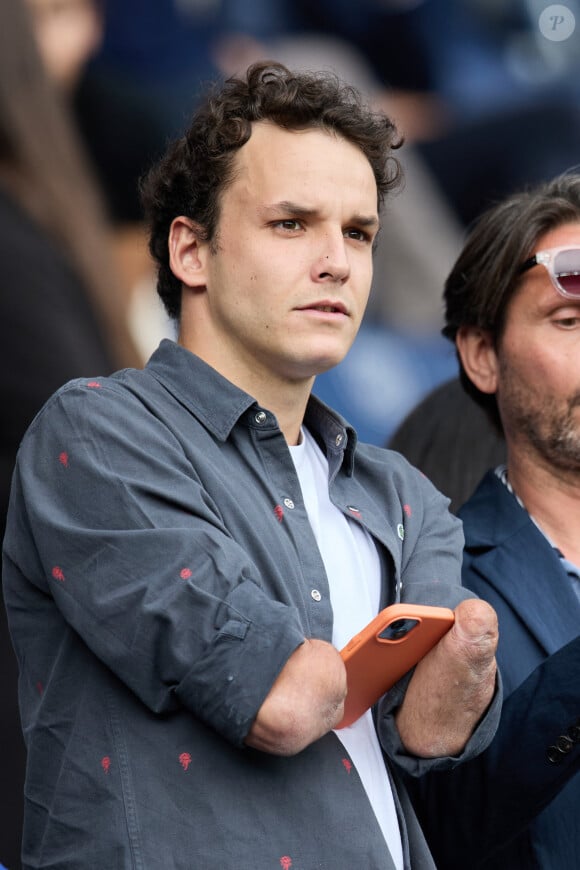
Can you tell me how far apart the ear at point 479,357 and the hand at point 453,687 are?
98 centimetres

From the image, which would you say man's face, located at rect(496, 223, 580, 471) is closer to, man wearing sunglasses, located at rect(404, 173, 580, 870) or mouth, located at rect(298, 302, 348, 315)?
man wearing sunglasses, located at rect(404, 173, 580, 870)

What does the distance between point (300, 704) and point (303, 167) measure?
0.76 meters

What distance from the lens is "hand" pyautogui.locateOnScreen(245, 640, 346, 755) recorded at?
5.22ft

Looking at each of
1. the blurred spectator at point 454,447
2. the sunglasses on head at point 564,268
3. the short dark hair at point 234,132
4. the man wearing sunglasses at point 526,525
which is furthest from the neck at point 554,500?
the short dark hair at point 234,132

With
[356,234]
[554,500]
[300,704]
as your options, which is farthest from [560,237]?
[300,704]

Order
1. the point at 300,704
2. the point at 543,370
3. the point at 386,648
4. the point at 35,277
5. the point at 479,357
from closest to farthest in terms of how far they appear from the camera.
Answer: the point at 300,704, the point at 386,648, the point at 35,277, the point at 543,370, the point at 479,357

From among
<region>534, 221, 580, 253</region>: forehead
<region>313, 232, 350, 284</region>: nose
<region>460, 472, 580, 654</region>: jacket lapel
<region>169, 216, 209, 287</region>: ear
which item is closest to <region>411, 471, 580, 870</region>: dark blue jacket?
<region>460, 472, 580, 654</region>: jacket lapel

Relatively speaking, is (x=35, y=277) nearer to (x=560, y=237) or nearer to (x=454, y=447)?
(x=560, y=237)

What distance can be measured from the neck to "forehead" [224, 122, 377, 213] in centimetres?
81

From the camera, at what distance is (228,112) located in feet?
6.74

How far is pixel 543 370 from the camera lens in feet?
8.41

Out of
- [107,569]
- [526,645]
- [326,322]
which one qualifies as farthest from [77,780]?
[526,645]

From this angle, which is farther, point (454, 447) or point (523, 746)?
point (454, 447)

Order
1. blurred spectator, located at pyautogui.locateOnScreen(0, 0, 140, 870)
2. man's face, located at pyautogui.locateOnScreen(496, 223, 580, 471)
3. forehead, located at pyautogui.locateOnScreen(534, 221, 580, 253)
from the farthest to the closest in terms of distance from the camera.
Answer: forehead, located at pyautogui.locateOnScreen(534, 221, 580, 253)
man's face, located at pyautogui.locateOnScreen(496, 223, 580, 471)
blurred spectator, located at pyautogui.locateOnScreen(0, 0, 140, 870)
